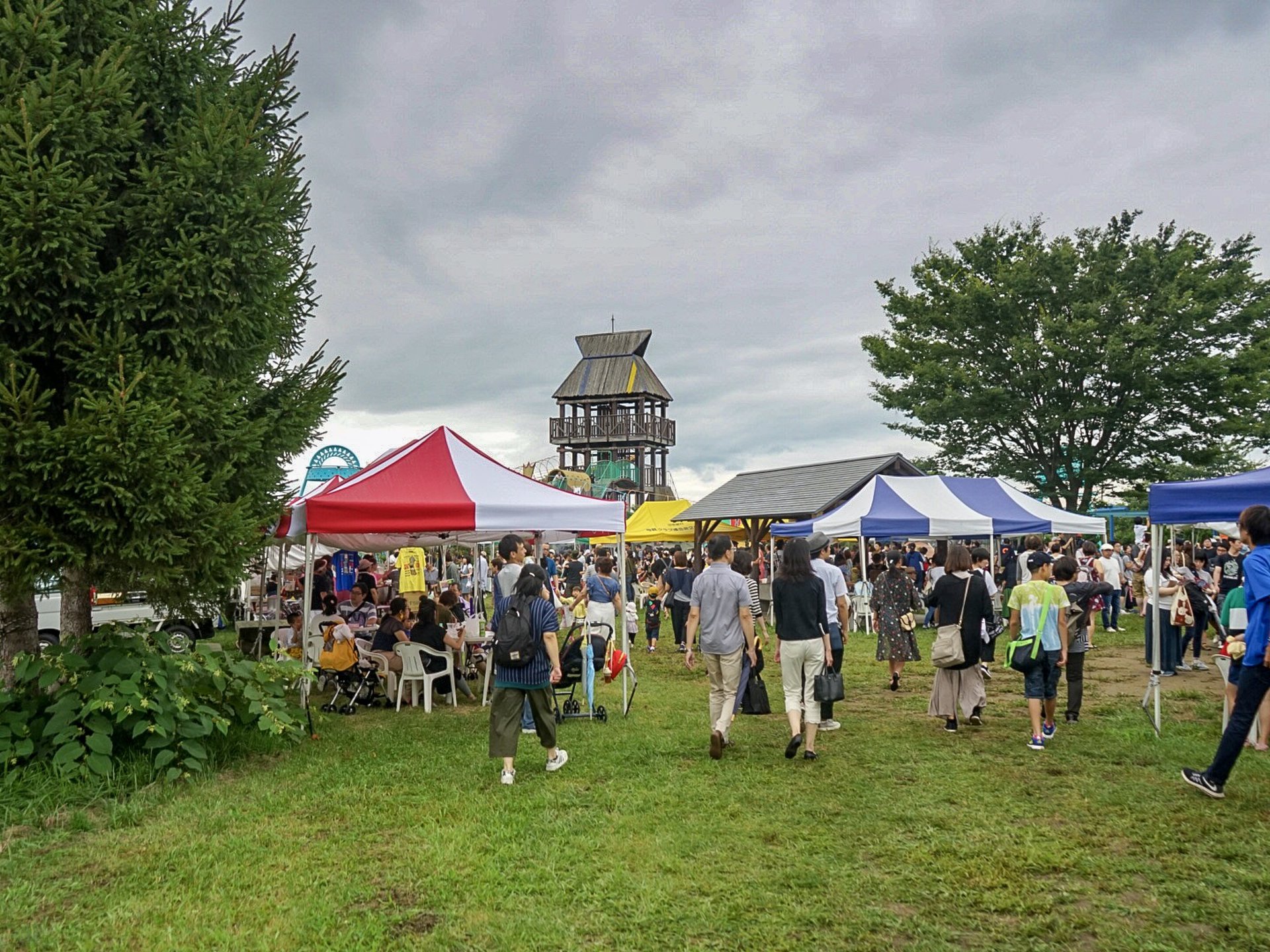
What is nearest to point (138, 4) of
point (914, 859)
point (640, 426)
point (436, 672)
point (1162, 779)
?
point (436, 672)

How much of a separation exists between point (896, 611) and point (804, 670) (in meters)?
4.28

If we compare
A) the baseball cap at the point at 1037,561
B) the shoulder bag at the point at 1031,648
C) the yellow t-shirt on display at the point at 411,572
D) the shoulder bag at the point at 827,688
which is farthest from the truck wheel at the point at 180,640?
the baseball cap at the point at 1037,561

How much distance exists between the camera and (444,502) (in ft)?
28.4

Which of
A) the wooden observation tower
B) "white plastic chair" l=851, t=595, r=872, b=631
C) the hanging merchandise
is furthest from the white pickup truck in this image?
the wooden observation tower

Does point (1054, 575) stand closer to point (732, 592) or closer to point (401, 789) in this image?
point (732, 592)

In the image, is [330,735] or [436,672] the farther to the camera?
[436,672]

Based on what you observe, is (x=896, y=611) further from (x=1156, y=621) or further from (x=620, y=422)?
(x=620, y=422)

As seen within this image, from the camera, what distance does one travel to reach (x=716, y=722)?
286 inches

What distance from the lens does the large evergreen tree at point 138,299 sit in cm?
583

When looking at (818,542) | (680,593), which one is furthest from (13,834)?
(680,593)

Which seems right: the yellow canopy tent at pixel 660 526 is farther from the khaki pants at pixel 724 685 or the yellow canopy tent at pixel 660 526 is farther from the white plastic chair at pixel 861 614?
the khaki pants at pixel 724 685

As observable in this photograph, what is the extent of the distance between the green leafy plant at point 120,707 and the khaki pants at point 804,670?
392cm

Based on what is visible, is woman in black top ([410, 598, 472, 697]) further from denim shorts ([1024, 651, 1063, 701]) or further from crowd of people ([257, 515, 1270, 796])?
denim shorts ([1024, 651, 1063, 701])

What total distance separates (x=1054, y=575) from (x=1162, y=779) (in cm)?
203
